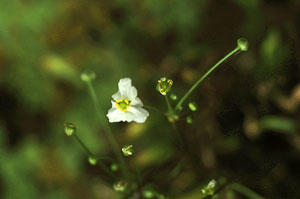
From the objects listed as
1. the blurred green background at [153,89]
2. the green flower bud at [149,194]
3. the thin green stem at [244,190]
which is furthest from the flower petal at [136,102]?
the thin green stem at [244,190]

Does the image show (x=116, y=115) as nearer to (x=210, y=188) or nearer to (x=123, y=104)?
(x=123, y=104)

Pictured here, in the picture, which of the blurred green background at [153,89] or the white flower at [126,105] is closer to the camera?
the white flower at [126,105]

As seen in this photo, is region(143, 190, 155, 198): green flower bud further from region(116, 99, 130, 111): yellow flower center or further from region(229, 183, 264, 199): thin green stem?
region(229, 183, 264, 199): thin green stem

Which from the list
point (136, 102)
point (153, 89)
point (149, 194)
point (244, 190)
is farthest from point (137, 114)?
point (153, 89)

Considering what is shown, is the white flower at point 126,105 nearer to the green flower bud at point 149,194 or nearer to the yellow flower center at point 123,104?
the yellow flower center at point 123,104

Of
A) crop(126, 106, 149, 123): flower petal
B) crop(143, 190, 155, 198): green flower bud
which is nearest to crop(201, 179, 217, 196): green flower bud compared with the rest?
crop(143, 190, 155, 198): green flower bud
